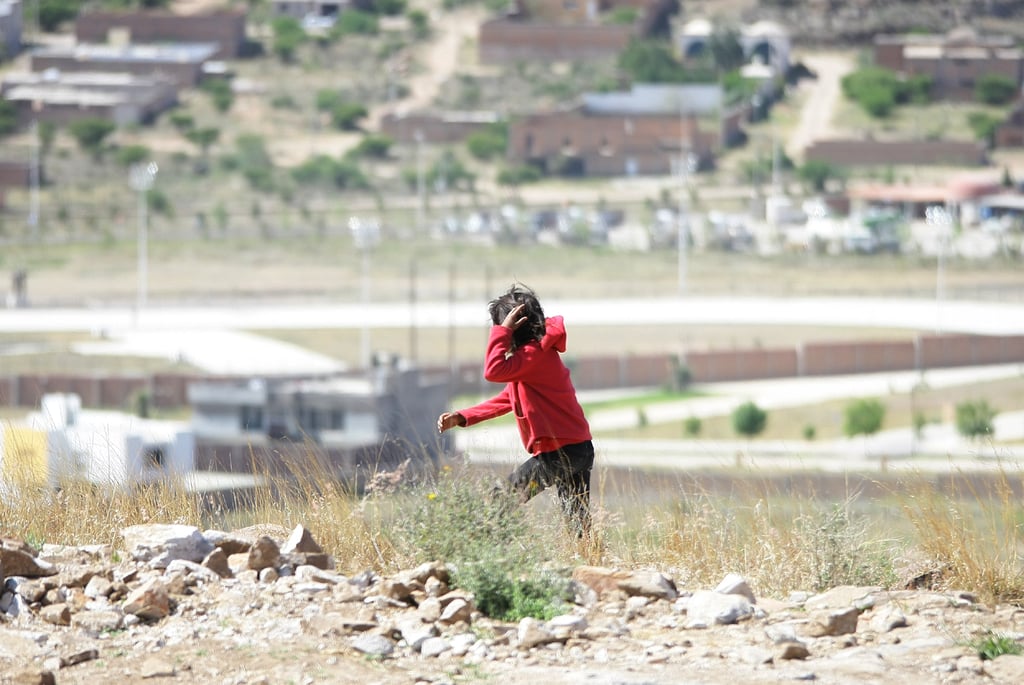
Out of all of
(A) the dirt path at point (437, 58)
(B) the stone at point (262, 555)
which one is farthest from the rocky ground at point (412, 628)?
(A) the dirt path at point (437, 58)

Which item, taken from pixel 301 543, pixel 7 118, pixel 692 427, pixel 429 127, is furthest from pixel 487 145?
pixel 301 543

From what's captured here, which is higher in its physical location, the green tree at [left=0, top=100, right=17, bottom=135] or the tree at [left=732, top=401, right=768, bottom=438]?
the green tree at [left=0, top=100, right=17, bottom=135]

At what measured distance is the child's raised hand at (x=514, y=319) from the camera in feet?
18.1

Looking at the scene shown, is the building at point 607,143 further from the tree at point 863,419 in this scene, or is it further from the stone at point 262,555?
the stone at point 262,555

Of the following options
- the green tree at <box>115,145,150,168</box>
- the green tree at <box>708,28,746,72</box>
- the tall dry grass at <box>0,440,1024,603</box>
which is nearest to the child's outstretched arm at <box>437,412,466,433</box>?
the tall dry grass at <box>0,440,1024,603</box>

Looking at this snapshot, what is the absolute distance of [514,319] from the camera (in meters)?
5.52

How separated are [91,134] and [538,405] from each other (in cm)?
7033

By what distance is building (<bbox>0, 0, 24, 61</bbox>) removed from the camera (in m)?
87.8

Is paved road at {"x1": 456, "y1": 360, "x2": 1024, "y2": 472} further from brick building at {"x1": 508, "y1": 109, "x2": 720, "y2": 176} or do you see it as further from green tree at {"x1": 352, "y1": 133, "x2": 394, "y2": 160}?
→ green tree at {"x1": 352, "y1": 133, "x2": 394, "y2": 160}

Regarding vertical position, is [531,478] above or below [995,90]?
below

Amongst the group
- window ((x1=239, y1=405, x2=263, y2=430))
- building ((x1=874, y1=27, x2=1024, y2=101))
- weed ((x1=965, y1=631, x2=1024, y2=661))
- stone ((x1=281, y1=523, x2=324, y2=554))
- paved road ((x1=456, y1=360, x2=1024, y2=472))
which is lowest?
paved road ((x1=456, y1=360, x2=1024, y2=472))

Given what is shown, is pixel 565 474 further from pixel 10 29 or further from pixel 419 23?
pixel 419 23

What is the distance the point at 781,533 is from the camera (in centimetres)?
590

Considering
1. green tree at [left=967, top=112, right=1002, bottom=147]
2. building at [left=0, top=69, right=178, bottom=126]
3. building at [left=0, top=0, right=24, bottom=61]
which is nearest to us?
green tree at [left=967, top=112, right=1002, bottom=147]
